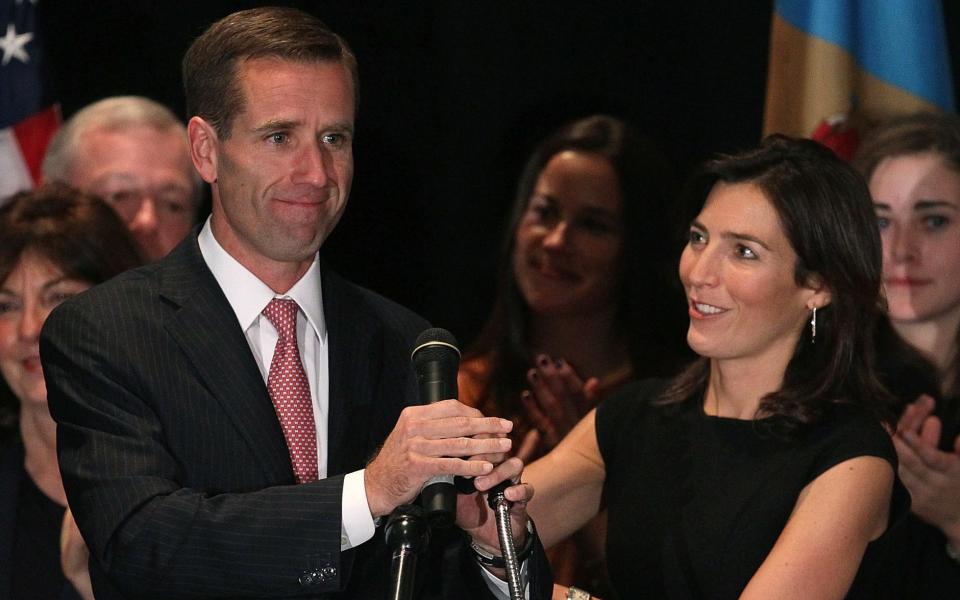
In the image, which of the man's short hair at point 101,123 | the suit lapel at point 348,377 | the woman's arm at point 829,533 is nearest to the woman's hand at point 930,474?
the woman's arm at point 829,533

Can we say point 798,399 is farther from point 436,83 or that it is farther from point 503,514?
point 436,83

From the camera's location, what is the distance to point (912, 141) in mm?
4129

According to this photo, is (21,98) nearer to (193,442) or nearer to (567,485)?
(567,485)

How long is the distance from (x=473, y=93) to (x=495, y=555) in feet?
8.13

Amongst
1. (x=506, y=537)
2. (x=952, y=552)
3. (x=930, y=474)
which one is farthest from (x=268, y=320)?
(x=952, y=552)

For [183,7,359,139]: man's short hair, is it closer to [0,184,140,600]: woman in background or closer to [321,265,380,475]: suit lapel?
[321,265,380,475]: suit lapel

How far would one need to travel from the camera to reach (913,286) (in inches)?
158

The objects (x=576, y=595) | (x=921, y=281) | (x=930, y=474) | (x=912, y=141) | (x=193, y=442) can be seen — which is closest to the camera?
(x=193, y=442)

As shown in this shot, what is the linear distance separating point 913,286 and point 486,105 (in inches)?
58.5

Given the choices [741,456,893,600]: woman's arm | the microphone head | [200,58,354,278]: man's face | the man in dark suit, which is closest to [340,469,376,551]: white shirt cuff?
the man in dark suit

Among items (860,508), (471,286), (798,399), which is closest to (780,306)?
(798,399)

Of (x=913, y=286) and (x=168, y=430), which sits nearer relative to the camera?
(x=168, y=430)

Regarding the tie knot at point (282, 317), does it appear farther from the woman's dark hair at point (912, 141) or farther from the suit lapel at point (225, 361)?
the woman's dark hair at point (912, 141)

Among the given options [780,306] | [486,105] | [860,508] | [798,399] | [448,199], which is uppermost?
[486,105]
